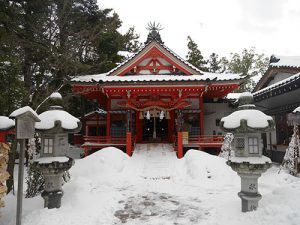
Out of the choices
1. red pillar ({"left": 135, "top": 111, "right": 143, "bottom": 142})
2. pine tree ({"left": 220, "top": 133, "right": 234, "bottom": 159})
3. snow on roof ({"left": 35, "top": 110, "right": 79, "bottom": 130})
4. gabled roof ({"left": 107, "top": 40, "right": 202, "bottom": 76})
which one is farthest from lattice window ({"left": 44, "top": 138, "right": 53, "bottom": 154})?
red pillar ({"left": 135, "top": 111, "right": 143, "bottom": 142})

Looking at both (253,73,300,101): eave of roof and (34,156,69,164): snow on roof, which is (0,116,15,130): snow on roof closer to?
(34,156,69,164): snow on roof

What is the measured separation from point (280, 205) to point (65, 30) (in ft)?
41.3

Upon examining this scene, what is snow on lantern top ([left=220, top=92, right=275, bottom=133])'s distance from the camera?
20.9 feet

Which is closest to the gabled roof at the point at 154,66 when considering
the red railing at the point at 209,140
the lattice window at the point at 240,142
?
the red railing at the point at 209,140

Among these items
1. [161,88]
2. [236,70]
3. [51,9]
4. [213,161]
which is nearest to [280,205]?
[213,161]

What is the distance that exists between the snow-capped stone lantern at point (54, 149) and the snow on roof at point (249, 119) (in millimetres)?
4398

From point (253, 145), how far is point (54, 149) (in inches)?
221

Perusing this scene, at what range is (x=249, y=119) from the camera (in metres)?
6.50

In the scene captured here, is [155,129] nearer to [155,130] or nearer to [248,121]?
[155,130]

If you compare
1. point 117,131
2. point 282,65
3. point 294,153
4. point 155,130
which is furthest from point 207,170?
point 282,65

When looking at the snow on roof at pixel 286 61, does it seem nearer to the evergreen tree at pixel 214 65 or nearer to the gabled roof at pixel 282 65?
the gabled roof at pixel 282 65

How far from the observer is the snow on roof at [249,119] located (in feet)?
21.0

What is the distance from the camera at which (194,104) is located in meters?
17.0

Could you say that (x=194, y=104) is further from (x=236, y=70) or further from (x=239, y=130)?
(x=236, y=70)
